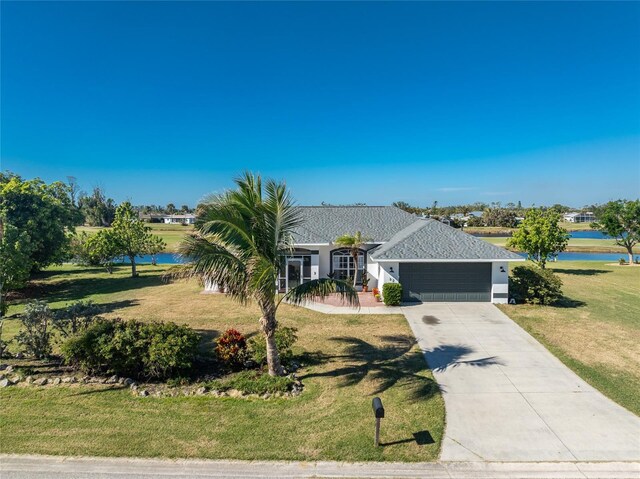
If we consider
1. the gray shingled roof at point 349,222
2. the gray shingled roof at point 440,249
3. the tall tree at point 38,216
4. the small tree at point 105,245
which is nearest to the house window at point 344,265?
the gray shingled roof at point 349,222

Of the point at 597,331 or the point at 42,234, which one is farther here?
the point at 42,234

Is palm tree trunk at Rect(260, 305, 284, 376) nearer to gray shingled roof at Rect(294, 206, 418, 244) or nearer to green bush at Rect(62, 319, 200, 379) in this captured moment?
green bush at Rect(62, 319, 200, 379)

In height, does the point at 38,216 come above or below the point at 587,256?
above

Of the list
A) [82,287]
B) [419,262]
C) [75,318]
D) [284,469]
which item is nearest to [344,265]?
[419,262]

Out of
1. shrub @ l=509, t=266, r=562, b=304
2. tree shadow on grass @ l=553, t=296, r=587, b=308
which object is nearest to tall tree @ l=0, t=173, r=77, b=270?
shrub @ l=509, t=266, r=562, b=304

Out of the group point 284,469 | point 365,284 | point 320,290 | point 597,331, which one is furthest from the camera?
point 365,284

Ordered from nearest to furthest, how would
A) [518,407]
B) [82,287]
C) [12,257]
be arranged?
[518,407] < [12,257] < [82,287]

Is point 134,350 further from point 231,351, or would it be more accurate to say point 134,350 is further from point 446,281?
point 446,281

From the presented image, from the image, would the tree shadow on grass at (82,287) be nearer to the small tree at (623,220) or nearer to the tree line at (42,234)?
the tree line at (42,234)
